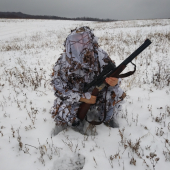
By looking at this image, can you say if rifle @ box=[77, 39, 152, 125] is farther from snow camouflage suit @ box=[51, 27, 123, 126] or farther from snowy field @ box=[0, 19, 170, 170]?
snowy field @ box=[0, 19, 170, 170]

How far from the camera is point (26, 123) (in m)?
2.68

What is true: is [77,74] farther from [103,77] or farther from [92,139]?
[92,139]

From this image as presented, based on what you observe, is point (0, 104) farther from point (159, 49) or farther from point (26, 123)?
point (159, 49)

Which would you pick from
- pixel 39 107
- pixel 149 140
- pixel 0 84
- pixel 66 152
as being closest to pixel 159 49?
pixel 149 140

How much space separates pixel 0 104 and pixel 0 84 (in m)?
1.17

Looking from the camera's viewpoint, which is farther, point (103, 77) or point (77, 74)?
point (77, 74)

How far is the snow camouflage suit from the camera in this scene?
79.7 inches

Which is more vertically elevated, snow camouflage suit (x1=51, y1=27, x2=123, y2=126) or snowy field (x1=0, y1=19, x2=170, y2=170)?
snow camouflage suit (x1=51, y1=27, x2=123, y2=126)

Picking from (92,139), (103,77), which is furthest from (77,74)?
(92,139)

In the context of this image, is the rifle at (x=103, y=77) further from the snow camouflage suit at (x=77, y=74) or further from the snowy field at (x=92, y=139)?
the snowy field at (x=92, y=139)

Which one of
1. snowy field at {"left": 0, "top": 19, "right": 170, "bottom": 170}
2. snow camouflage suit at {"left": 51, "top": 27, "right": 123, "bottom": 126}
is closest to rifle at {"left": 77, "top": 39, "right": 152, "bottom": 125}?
snow camouflage suit at {"left": 51, "top": 27, "right": 123, "bottom": 126}

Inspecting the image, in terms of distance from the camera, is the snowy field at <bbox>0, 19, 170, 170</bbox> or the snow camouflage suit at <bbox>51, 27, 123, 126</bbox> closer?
the snowy field at <bbox>0, 19, 170, 170</bbox>

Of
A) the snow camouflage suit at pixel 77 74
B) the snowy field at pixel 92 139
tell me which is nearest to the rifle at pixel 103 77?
the snow camouflage suit at pixel 77 74

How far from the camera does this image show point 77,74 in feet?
7.06
